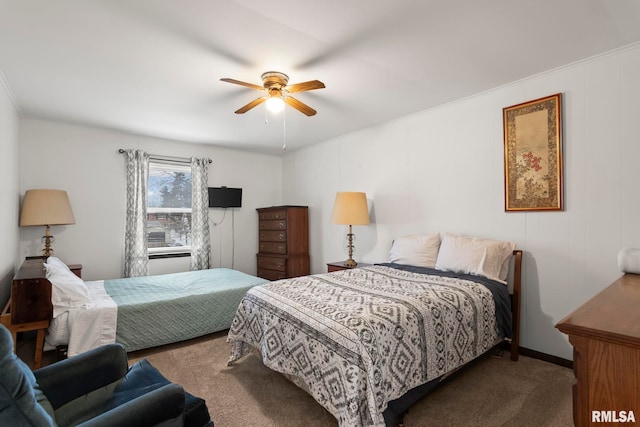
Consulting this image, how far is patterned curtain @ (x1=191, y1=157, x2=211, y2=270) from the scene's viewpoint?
15.4ft

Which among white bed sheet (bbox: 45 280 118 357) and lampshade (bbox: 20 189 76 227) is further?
lampshade (bbox: 20 189 76 227)

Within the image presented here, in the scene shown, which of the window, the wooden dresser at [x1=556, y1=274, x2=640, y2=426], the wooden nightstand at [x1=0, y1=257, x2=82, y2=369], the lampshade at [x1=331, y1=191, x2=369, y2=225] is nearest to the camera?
the wooden dresser at [x1=556, y1=274, x2=640, y2=426]

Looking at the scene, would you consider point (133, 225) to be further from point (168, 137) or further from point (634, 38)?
point (634, 38)

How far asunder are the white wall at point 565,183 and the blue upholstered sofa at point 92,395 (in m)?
2.73

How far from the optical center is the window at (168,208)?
4.50 metres

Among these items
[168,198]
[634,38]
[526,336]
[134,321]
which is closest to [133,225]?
[168,198]

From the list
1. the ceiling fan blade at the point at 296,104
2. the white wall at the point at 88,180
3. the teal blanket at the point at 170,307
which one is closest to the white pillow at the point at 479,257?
the ceiling fan blade at the point at 296,104

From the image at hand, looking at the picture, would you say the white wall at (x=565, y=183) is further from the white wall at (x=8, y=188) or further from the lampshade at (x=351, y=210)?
the white wall at (x=8, y=188)

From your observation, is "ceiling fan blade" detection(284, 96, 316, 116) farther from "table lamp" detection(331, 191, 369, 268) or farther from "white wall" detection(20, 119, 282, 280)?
"white wall" detection(20, 119, 282, 280)

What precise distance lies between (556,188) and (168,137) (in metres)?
4.63

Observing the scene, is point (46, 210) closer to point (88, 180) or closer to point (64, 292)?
point (88, 180)

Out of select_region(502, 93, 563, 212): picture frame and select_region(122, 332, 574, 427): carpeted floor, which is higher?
select_region(502, 93, 563, 212): picture frame

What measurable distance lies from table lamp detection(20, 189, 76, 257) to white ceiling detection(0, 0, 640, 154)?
0.92 m

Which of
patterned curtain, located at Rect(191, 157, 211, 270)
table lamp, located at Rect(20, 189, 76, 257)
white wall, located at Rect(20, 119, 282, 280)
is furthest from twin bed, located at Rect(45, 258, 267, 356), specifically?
patterned curtain, located at Rect(191, 157, 211, 270)
